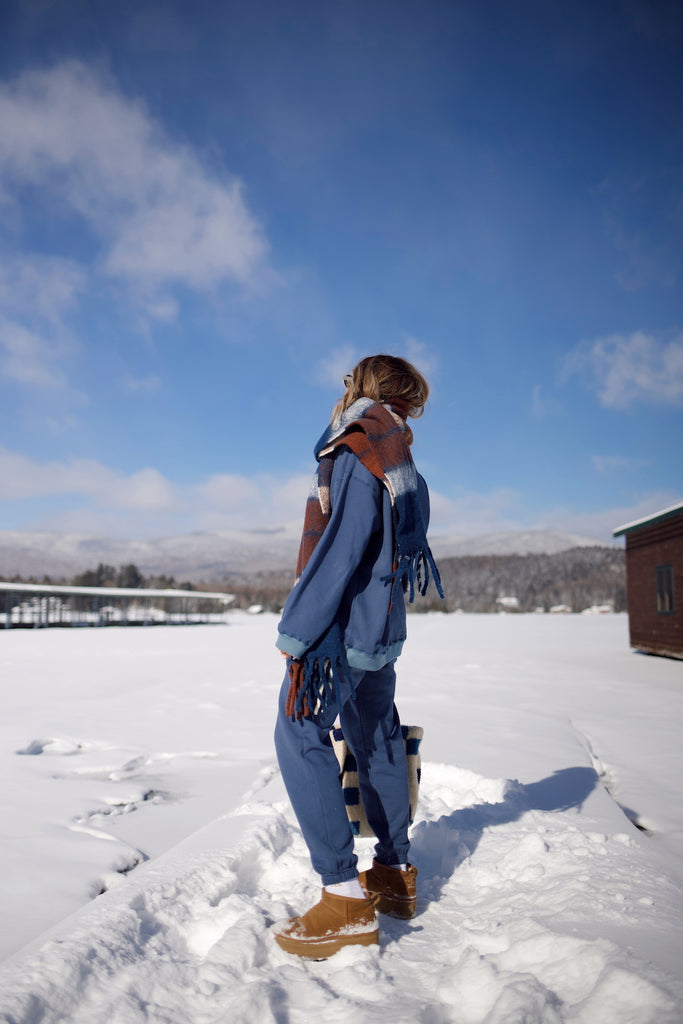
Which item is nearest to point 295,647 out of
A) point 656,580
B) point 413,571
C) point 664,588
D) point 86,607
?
point 413,571

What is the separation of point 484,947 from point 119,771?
261 centimetres

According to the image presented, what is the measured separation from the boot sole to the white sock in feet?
0.26

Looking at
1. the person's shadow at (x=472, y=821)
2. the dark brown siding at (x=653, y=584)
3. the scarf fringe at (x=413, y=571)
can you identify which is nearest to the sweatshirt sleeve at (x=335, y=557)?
the scarf fringe at (x=413, y=571)

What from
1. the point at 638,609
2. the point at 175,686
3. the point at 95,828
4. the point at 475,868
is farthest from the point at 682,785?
the point at 638,609

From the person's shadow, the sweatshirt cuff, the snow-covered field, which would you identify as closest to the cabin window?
the snow-covered field

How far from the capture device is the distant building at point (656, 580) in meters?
11.5

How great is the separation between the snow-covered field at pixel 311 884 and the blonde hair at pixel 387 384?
132 centimetres

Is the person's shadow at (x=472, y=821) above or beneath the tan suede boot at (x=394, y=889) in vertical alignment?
beneath

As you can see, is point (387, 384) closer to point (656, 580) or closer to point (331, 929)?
point (331, 929)

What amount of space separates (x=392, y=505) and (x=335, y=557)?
0.24 m

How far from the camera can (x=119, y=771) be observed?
3416 millimetres

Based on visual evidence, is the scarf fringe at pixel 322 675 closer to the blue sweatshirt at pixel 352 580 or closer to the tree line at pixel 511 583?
the blue sweatshirt at pixel 352 580

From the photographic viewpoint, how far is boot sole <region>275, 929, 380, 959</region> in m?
1.39

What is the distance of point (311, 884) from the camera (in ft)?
6.02
